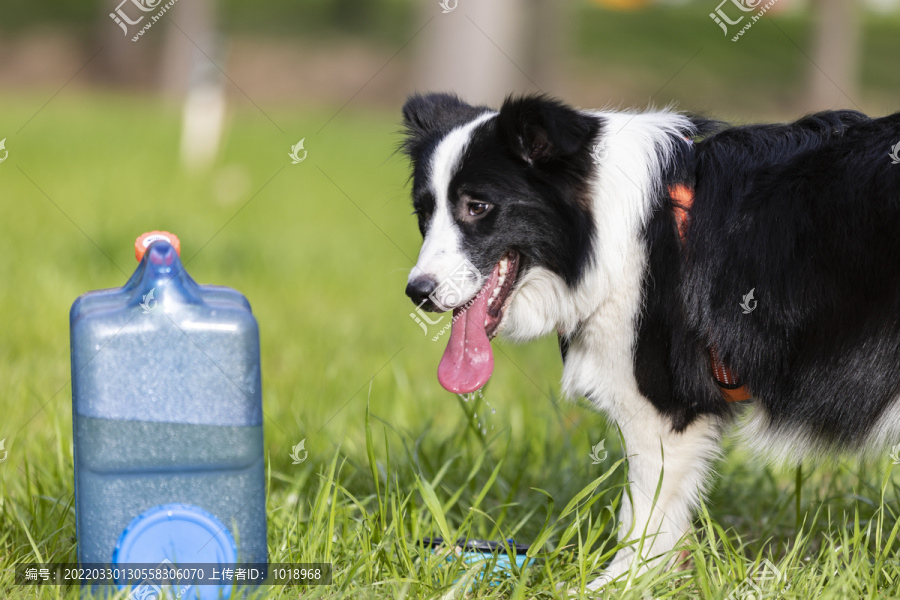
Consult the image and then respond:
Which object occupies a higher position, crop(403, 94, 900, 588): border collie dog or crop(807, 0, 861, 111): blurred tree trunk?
crop(807, 0, 861, 111): blurred tree trunk

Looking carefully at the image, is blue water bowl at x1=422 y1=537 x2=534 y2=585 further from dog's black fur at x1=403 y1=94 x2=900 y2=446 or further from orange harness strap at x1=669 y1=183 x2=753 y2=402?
orange harness strap at x1=669 y1=183 x2=753 y2=402

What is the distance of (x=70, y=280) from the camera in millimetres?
5691

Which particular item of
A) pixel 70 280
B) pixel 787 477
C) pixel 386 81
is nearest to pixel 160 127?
pixel 70 280

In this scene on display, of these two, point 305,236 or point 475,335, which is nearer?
point 475,335

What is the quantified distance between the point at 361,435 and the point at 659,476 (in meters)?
1.58

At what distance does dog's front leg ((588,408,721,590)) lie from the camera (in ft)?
8.13

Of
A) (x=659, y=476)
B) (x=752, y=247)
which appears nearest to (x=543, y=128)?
(x=752, y=247)

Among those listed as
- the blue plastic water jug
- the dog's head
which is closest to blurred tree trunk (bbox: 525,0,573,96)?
the dog's head

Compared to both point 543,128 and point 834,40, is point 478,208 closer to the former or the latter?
point 543,128

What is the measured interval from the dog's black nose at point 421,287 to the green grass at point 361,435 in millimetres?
450

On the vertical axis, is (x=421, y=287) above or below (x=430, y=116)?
below

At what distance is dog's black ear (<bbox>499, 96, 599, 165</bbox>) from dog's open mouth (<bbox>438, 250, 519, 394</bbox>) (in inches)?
12.0

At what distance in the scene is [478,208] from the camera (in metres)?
2.53

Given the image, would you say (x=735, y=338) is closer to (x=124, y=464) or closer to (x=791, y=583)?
(x=791, y=583)
